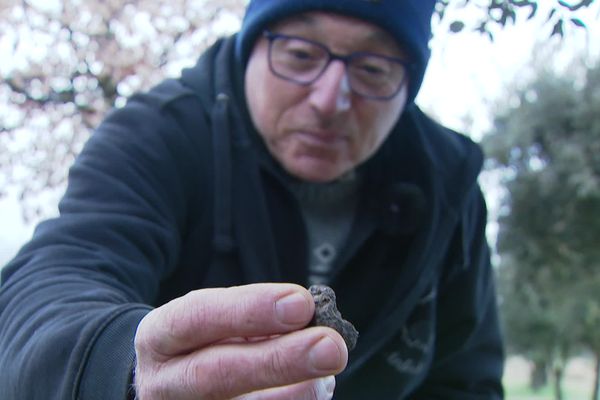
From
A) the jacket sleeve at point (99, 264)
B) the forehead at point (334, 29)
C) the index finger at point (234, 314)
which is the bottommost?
the jacket sleeve at point (99, 264)

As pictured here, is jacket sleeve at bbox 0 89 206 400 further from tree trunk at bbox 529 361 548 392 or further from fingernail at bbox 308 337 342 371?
tree trunk at bbox 529 361 548 392

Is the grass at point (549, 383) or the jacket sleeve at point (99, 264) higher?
the jacket sleeve at point (99, 264)

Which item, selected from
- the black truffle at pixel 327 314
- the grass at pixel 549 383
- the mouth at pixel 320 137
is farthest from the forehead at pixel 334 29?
the grass at pixel 549 383

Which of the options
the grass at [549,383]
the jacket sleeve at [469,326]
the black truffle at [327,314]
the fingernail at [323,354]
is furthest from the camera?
the grass at [549,383]

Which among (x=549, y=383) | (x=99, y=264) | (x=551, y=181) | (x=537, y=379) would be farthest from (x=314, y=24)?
(x=549, y=383)

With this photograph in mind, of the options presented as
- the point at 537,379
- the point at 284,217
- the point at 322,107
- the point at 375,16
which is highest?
the point at 375,16

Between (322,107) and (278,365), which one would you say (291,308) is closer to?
(278,365)

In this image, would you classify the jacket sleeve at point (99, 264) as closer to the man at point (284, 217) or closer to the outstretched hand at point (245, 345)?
the man at point (284, 217)

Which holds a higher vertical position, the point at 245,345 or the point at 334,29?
the point at 334,29
